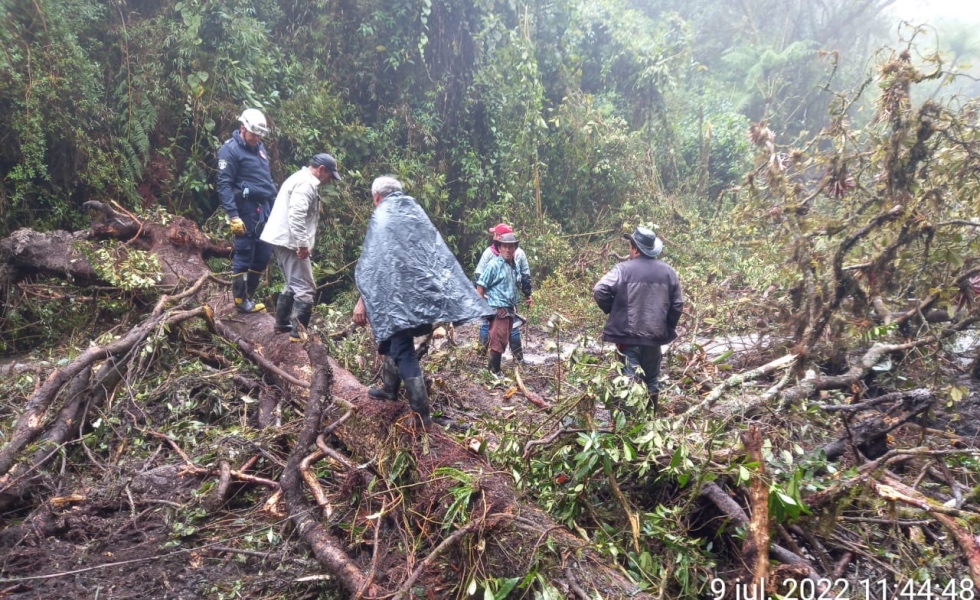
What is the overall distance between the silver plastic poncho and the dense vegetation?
0.79 m

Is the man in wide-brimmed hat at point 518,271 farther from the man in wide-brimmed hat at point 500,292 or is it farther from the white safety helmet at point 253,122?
the white safety helmet at point 253,122

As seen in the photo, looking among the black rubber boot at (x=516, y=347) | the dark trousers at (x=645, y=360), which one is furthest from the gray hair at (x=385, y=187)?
the black rubber boot at (x=516, y=347)

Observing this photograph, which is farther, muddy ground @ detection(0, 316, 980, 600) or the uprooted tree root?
muddy ground @ detection(0, 316, 980, 600)

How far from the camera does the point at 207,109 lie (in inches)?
294

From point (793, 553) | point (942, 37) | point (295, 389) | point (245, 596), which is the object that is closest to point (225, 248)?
point (295, 389)

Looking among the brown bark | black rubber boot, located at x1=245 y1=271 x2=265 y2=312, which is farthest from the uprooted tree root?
black rubber boot, located at x1=245 y1=271 x2=265 y2=312

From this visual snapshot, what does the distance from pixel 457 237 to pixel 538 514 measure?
26.6ft

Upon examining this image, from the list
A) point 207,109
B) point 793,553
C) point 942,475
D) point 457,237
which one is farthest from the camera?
point 457,237

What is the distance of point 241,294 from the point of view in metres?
5.34

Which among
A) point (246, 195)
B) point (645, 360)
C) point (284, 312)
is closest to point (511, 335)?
point (645, 360)

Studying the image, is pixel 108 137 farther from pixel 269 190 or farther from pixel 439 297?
pixel 439 297

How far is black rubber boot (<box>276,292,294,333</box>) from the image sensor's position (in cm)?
483

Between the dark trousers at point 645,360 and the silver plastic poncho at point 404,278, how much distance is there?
1.54 m

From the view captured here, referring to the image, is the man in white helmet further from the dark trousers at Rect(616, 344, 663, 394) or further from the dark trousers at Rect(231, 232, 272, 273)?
the dark trousers at Rect(616, 344, 663, 394)
